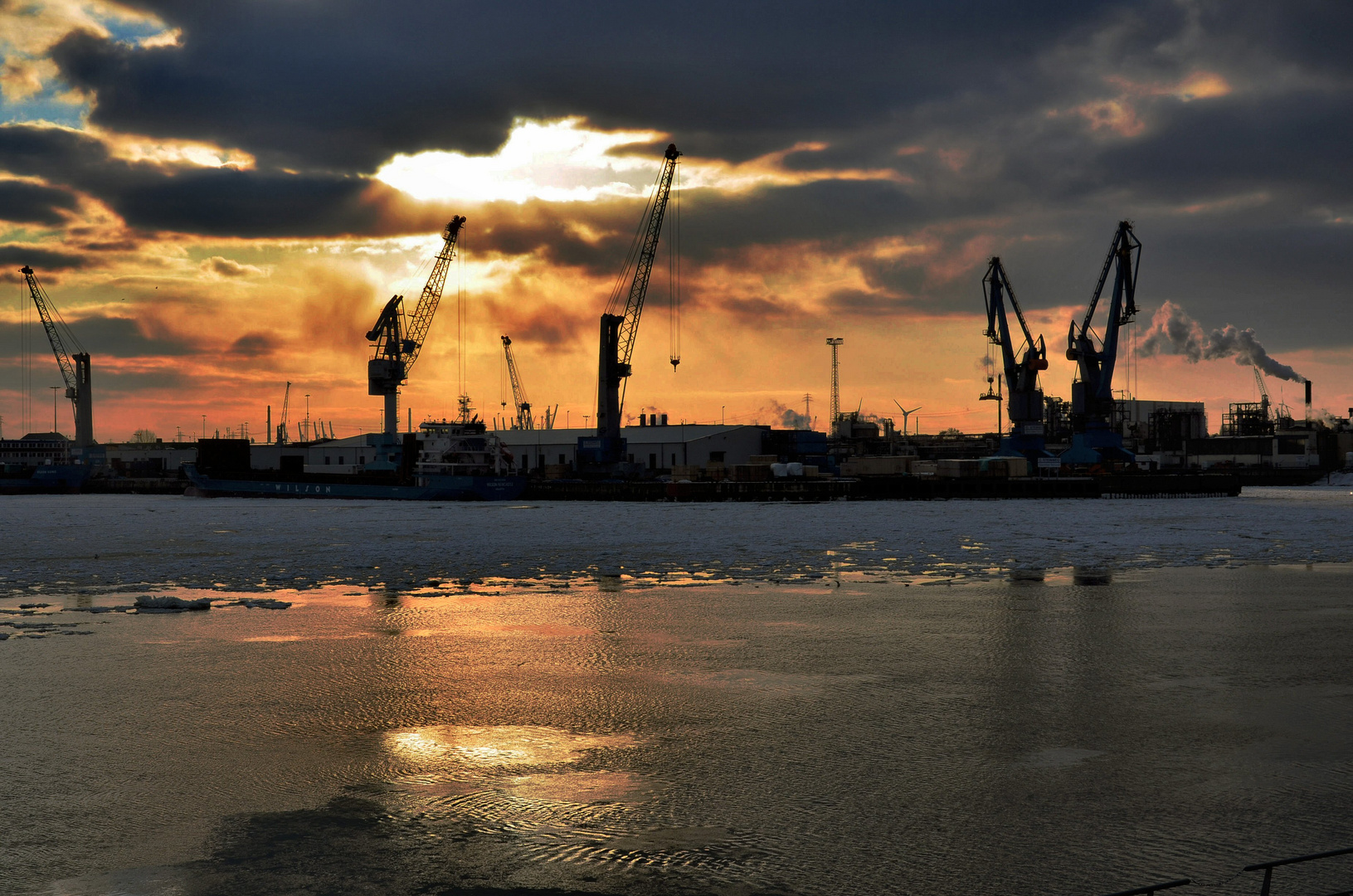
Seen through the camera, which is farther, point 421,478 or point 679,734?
point 421,478

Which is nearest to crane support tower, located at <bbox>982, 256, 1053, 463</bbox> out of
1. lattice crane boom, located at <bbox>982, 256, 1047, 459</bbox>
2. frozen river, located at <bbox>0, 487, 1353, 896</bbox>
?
lattice crane boom, located at <bbox>982, 256, 1047, 459</bbox>

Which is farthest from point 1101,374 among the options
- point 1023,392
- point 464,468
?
point 464,468

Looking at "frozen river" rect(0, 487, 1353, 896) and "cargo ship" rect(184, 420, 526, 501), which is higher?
"cargo ship" rect(184, 420, 526, 501)

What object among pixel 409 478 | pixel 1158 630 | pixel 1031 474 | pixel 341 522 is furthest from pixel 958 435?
pixel 1158 630

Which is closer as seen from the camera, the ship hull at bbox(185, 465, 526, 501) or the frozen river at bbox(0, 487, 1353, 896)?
the frozen river at bbox(0, 487, 1353, 896)

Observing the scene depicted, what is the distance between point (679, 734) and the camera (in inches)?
496

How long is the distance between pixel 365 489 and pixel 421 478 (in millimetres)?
9883

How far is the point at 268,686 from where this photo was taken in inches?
609

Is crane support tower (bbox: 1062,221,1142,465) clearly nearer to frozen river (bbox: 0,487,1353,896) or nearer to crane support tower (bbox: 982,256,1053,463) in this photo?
crane support tower (bbox: 982,256,1053,463)

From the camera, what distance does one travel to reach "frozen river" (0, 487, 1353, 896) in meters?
8.56

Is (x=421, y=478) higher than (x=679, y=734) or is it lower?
higher

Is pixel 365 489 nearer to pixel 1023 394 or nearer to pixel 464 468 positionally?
pixel 464 468

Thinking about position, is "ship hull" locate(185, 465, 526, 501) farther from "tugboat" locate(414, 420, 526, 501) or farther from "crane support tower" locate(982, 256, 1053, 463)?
"crane support tower" locate(982, 256, 1053, 463)

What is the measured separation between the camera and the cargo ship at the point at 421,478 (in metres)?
94.2
